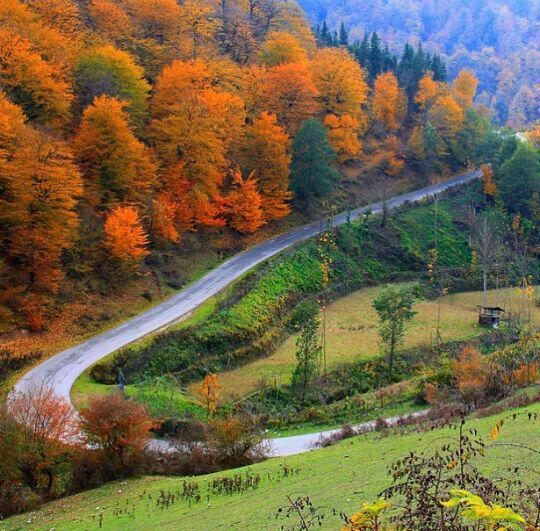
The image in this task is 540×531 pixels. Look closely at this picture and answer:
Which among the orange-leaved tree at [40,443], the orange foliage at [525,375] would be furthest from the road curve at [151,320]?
the orange foliage at [525,375]

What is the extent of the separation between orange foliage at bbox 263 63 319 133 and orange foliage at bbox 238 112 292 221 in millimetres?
6345

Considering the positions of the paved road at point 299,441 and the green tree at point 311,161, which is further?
the green tree at point 311,161

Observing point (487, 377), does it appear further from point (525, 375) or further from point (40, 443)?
point (40, 443)

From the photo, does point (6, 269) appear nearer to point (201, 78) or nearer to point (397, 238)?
point (201, 78)

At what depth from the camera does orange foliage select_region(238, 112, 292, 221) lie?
52438mm

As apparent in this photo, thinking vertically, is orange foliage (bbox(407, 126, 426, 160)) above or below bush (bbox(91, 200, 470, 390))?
above

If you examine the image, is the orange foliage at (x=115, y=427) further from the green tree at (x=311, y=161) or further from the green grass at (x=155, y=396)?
the green tree at (x=311, y=161)

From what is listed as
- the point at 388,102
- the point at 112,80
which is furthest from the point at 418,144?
the point at 112,80

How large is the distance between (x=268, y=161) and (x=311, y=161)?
4076 mm

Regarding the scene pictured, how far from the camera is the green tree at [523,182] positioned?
5850cm

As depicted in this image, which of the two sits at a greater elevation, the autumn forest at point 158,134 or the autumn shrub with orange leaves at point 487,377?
the autumn forest at point 158,134

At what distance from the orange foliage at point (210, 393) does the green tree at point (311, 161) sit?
93.3ft

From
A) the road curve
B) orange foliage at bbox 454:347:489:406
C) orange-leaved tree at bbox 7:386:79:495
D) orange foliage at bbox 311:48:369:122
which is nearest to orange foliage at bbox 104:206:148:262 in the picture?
the road curve

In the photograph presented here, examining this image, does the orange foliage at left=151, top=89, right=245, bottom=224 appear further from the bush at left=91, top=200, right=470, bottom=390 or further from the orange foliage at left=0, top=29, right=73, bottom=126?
the bush at left=91, top=200, right=470, bottom=390
